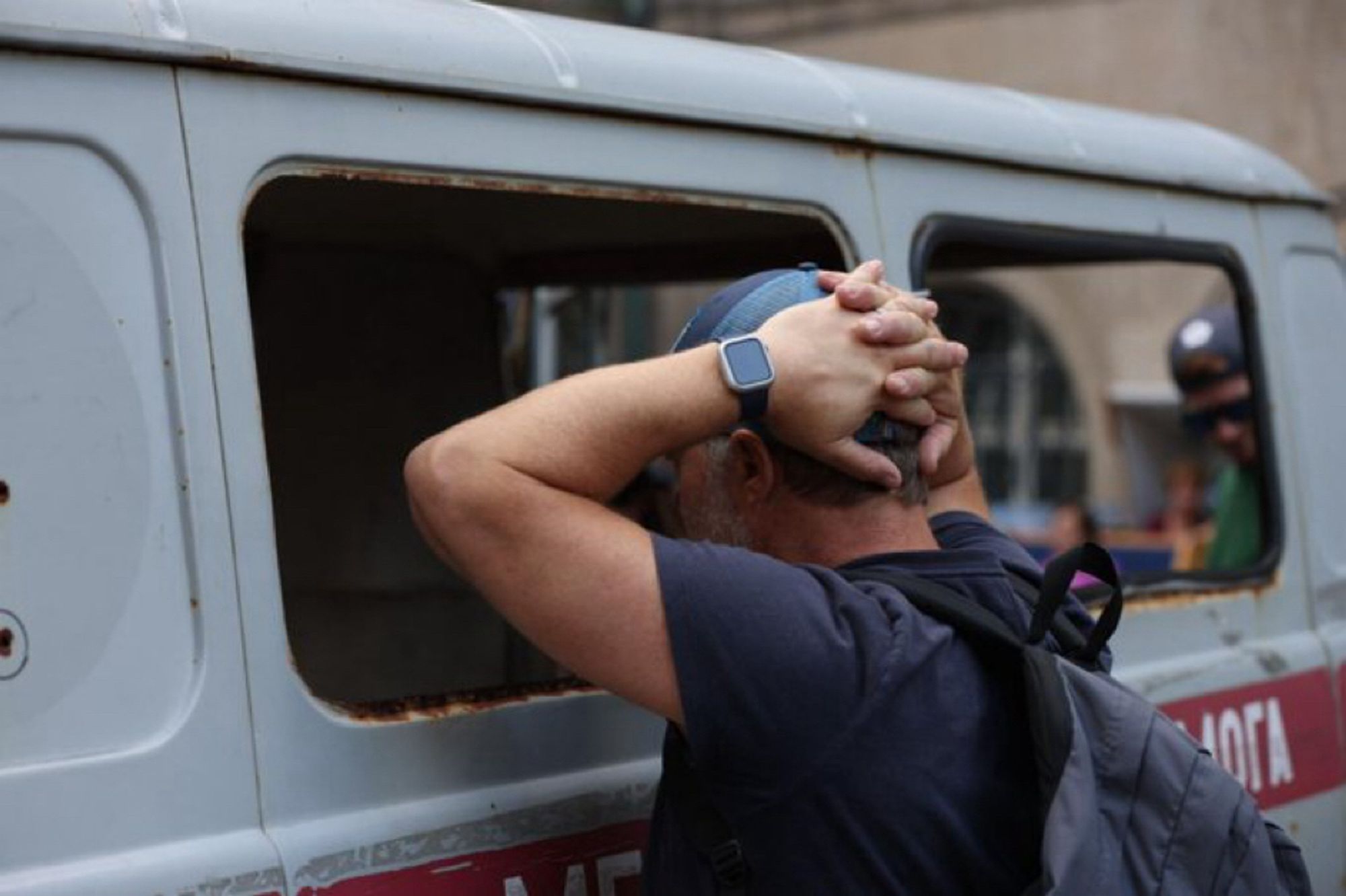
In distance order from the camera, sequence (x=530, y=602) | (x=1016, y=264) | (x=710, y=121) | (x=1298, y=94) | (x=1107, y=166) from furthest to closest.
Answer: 1. (x=1298, y=94)
2. (x=1016, y=264)
3. (x=1107, y=166)
4. (x=710, y=121)
5. (x=530, y=602)

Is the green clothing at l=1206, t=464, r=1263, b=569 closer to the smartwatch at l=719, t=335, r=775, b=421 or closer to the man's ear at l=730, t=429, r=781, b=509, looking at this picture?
the man's ear at l=730, t=429, r=781, b=509

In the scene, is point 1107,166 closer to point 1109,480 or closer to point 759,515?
point 759,515

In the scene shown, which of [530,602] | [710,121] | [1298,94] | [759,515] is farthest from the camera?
[1298,94]

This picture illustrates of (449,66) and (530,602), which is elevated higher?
(449,66)

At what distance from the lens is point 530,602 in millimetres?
1963

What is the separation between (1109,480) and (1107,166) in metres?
9.87

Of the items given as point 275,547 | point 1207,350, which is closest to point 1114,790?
point 275,547

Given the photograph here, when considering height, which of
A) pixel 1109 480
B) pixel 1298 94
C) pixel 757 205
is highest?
pixel 1298 94

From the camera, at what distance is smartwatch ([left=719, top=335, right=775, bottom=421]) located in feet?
6.63

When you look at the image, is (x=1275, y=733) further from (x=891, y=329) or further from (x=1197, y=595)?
(x=891, y=329)

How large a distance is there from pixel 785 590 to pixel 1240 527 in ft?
8.59

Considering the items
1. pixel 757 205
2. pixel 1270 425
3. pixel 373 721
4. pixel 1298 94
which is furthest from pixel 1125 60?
pixel 373 721

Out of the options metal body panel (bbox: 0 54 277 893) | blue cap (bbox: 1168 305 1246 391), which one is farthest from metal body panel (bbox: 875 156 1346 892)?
metal body panel (bbox: 0 54 277 893)

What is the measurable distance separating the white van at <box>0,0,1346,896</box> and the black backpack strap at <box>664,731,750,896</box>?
11.0 inches
